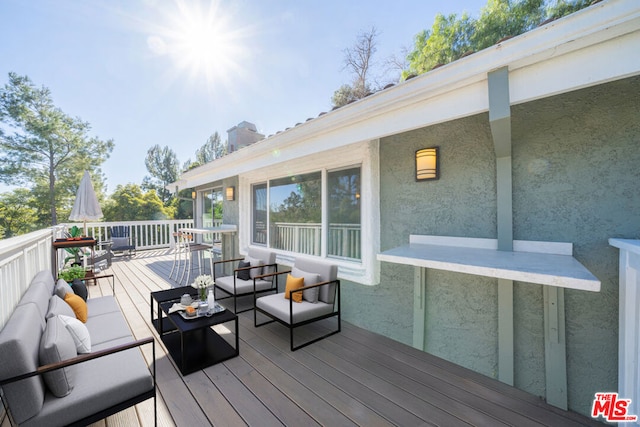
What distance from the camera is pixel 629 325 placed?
186 centimetres

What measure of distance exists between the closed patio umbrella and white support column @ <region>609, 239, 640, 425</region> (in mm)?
8416

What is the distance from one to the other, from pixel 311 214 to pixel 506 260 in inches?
122

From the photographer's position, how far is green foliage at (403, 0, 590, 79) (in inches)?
480

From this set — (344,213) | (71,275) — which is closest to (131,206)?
(71,275)

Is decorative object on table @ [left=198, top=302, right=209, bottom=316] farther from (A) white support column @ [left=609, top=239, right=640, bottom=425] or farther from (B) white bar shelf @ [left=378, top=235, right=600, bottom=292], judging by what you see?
(A) white support column @ [left=609, top=239, right=640, bottom=425]

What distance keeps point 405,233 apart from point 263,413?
2.41m

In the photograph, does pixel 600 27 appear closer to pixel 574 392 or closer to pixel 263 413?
pixel 574 392

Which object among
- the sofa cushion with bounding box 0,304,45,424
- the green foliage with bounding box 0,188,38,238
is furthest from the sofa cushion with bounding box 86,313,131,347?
the green foliage with bounding box 0,188,38,238

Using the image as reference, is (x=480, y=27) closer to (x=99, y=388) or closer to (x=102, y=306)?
(x=102, y=306)

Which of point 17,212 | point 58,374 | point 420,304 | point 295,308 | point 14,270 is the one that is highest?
point 17,212

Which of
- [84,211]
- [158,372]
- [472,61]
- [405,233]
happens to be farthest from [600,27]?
[84,211]

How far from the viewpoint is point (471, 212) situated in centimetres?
275

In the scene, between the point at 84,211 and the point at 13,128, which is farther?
Answer: the point at 13,128

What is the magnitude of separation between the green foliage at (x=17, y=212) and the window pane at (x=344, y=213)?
78.9ft
